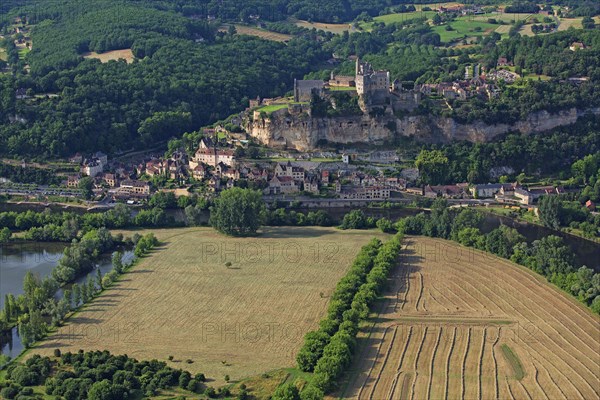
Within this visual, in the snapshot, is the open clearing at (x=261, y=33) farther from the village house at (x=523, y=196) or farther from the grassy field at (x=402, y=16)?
the village house at (x=523, y=196)

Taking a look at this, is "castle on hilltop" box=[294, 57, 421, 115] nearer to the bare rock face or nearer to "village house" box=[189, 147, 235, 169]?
the bare rock face

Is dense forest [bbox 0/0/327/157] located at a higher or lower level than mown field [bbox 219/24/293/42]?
lower

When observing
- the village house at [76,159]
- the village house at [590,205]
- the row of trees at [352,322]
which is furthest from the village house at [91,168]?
the village house at [590,205]

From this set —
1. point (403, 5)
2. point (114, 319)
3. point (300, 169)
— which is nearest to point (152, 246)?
point (114, 319)

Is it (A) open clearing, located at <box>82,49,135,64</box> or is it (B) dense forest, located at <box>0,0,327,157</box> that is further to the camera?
(A) open clearing, located at <box>82,49,135,64</box>

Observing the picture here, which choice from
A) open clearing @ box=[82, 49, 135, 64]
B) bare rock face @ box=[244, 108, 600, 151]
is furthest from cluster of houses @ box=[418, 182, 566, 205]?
open clearing @ box=[82, 49, 135, 64]

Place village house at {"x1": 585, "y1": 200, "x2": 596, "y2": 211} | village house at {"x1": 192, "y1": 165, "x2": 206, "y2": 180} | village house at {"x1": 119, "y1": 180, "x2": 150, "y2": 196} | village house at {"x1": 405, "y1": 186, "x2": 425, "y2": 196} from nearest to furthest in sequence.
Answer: village house at {"x1": 585, "y1": 200, "x2": 596, "y2": 211} < village house at {"x1": 405, "y1": 186, "x2": 425, "y2": 196} < village house at {"x1": 119, "y1": 180, "x2": 150, "y2": 196} < village house at {"x1": 192, "y1": 165, "x2": 206, "y2": 180}
